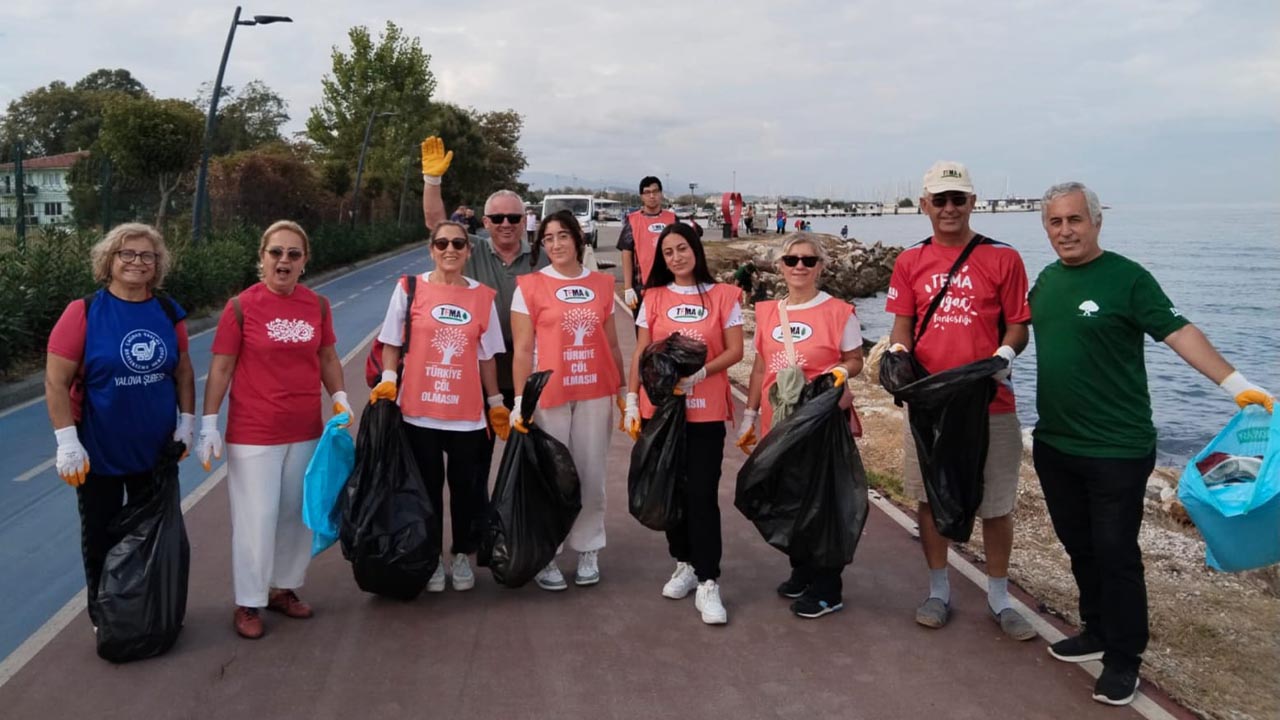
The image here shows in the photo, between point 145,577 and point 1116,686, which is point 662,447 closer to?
point 1116,686

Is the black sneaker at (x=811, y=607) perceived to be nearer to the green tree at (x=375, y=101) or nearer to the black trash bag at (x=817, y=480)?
the black trash bag at (x=817, y=480)

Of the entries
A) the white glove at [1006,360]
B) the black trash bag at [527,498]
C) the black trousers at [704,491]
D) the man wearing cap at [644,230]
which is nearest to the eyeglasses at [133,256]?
the black trash bag at [527,498]

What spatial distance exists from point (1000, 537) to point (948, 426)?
2.14 ft

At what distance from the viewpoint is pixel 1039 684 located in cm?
369

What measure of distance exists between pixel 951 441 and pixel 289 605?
2969 mm

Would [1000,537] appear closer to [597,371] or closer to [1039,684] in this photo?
[1039,684]

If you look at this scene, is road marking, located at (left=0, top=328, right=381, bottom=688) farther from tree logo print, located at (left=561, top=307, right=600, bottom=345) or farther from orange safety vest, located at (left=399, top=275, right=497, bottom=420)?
Result: tree logo print, located at (left=561, top=307, right=600, bottom=345)

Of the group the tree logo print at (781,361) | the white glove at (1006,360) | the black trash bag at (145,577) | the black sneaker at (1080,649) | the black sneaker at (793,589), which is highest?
the white glove at (1006,360)

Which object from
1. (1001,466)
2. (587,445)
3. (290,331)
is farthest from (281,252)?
(1001,466)

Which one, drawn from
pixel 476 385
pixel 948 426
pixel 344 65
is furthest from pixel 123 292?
pixel 344 65

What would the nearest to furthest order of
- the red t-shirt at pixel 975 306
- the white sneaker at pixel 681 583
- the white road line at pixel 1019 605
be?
the white road line at pixel 1019 605, the red t-shirt at pixel 975 306, the white sneaker at pixel 681 583

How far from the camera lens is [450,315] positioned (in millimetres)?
4406

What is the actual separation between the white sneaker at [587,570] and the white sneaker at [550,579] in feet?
0.27

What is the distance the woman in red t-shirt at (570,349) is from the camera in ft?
14.7
